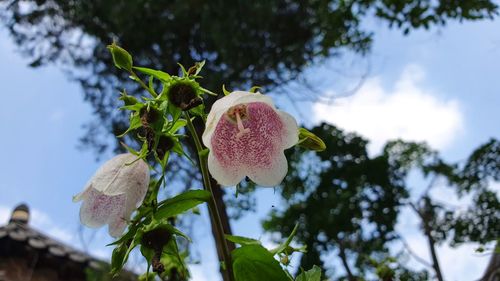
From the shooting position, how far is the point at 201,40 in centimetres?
597

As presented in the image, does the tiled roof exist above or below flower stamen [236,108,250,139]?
above

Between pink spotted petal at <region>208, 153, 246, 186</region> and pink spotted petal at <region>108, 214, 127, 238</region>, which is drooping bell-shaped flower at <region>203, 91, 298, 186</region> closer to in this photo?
pink spotted petal at <region>208, 153, 246, 186</region>

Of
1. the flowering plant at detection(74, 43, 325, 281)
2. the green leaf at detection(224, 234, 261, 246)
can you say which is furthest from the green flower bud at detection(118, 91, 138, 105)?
the green leaf at detection(224, 234, 261, 246)

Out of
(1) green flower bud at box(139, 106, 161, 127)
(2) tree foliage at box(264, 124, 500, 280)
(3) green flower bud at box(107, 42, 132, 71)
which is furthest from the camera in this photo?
(2) tree foliage at box(264, 124, 500, 280)

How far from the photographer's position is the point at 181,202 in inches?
27.0

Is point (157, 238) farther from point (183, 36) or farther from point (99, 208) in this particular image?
point (183, 36)

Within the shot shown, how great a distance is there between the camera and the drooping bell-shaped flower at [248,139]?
2.27ft

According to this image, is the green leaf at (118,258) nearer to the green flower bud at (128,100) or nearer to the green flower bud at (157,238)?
the green flower bud at (157,238)

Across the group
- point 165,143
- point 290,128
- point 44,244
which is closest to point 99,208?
point 165,143

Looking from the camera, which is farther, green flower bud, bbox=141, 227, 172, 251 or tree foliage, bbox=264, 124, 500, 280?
tree foliage, bbox=264, 124, 500, 280

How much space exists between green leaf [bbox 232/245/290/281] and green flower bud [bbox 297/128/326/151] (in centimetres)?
14

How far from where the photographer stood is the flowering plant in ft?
2.22

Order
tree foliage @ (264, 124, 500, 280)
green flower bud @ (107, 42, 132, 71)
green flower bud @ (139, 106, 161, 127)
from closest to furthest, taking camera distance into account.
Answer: green flower bud @ (139, 106, 161, 127) < green flower bud @ (107, 42, 132, 71) < tree foliage @ (264, 124, 500, 280)

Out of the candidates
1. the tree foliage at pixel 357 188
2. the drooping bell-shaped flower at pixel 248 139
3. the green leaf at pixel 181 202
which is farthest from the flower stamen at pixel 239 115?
the tree foliage at pixel 357 188
